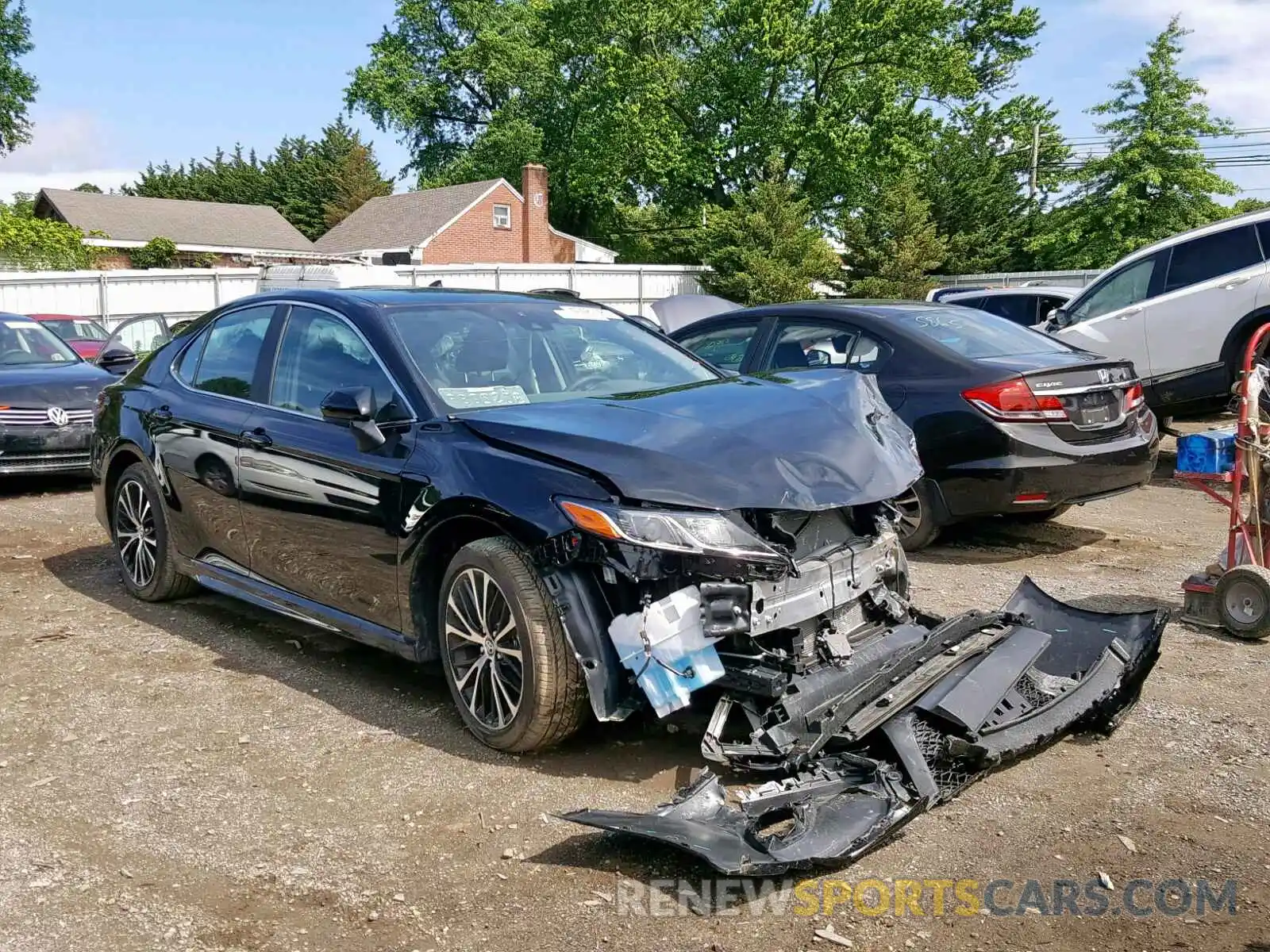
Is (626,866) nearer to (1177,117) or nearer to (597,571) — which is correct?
(597,571)

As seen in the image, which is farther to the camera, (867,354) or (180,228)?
(180,228)

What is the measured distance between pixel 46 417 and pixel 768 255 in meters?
28.7

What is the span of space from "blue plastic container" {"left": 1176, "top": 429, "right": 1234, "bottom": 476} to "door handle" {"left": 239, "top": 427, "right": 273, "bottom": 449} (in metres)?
4.35

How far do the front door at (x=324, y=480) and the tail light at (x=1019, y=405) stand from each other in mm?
3608

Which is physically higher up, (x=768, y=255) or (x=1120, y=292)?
(x=768, y=255)

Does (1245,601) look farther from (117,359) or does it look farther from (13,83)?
(13,83)

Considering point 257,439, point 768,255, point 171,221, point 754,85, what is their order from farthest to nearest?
point 171,221 < point 754,85 < point 768,255 < point 257,439

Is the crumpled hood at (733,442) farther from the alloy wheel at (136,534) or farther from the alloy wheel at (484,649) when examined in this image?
the alloy wheel at (136,534)

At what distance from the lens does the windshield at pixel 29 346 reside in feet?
34.6

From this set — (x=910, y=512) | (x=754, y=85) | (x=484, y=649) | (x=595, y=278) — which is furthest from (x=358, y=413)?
(x=754, y=85)

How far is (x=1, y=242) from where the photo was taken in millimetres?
35562

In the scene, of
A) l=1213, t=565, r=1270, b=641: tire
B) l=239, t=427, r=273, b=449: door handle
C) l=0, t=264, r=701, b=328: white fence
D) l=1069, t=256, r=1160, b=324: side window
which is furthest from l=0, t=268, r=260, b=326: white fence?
l=1213, t=565, r=1270, b=641: tire

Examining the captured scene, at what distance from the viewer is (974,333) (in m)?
6.96

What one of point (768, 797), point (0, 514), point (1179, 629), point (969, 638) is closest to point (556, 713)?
point (768, 797)
